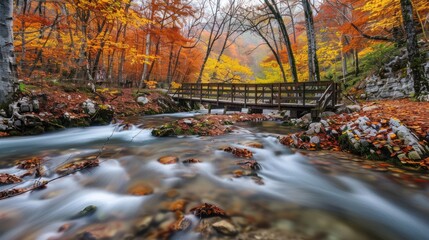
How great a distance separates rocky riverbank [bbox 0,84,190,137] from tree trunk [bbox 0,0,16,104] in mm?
462

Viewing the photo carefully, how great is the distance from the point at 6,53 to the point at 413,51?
14.4 m

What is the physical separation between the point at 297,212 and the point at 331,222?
1.31ft

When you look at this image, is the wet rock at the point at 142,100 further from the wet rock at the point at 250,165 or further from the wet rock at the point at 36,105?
the wet rock at the point at 250,165

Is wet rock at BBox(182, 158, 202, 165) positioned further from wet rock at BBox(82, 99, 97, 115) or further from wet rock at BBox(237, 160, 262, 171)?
wet rock at BBox(82, 99, 97, 115)

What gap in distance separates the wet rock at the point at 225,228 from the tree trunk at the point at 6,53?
860 cm

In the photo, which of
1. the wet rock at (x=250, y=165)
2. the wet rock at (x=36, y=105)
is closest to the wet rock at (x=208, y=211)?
the wet rock at (x=250, y=165)

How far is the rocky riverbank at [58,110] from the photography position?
24.6ft

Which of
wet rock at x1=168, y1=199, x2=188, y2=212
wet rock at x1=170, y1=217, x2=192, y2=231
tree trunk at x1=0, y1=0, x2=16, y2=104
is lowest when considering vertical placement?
wet rock at x1=170, y1=217, x2=192, y2=231

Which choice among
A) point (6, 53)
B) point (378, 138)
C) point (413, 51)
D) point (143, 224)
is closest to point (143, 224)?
point (143, 224)

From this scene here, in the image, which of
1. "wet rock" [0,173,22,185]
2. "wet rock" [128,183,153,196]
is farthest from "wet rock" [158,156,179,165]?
"wet rock" [0,173,22,185]

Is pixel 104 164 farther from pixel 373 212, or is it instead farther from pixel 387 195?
pixel 387 195

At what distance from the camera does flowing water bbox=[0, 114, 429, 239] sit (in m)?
2.61

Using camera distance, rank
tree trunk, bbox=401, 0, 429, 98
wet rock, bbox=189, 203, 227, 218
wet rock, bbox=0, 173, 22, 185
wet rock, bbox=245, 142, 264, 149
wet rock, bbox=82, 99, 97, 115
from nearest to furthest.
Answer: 1. wet rock, bbox=189, 203, 227, 218
2. wet rock, bbox=0, 173, 22, 185
3. wet rock, bbox=245, 142, 264, 149
4. tree trunk, bbox=401, 0, 429, 98
5. wet rock, bbox=82, 99, 97, 115

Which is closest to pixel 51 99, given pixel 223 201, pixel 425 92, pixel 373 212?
pixel 223 201
